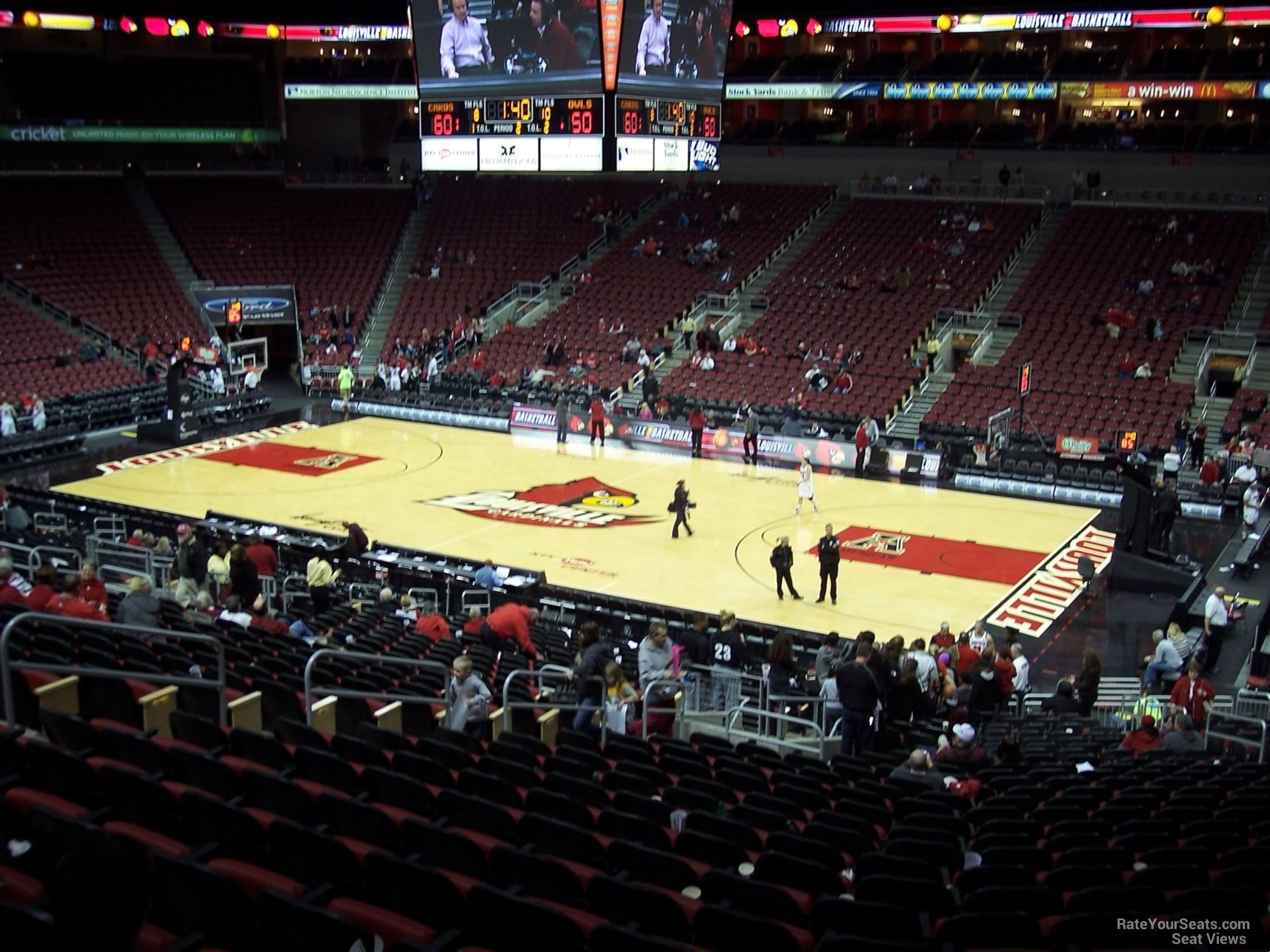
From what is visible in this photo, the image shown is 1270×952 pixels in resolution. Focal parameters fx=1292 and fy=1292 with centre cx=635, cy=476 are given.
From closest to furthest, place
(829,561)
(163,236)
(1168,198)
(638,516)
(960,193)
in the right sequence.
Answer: (829,561) → (638,516) → (1168,198) → (960,193) → (163,236)

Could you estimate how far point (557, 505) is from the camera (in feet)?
84.2

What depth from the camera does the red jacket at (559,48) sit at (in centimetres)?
2605

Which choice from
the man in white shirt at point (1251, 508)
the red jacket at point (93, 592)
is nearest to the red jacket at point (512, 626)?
the red jacket at point (93, 592)

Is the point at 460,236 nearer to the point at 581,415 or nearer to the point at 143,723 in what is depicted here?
the point at 581,415

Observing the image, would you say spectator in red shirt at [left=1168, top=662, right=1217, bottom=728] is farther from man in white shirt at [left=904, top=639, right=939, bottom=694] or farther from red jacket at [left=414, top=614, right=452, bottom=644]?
red jacket at [left=414, top=614, right=452, bottom=644]

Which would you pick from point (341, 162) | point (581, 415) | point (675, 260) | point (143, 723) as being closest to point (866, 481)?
point (581, 415)

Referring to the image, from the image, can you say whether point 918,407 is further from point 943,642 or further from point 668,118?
point 943,642

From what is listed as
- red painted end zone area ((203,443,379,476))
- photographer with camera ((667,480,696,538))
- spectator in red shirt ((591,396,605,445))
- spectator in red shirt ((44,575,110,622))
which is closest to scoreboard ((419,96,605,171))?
spectator in red shirt ((591,396,605,445))

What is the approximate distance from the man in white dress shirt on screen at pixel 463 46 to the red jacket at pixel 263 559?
518 inches

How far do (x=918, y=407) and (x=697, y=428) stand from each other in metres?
5.65

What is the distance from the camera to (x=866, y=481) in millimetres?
28438

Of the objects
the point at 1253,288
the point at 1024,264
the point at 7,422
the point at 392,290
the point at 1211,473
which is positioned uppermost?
the point at 1024,264

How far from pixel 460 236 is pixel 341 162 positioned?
745 centimetres

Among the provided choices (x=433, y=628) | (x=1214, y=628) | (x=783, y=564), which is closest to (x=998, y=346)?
(x=783, y=564)
